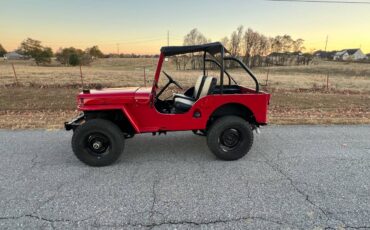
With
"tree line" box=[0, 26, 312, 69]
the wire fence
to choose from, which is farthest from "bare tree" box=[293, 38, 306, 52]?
the wire fence

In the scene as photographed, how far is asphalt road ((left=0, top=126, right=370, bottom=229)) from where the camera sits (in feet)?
8.66

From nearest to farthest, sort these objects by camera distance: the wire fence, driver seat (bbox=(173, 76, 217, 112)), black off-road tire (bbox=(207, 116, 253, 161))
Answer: black off-road tire (bbox=(207, 116, 253, 161)), driver seat (bbox=(173, 76, 217, 112)), the wire fence

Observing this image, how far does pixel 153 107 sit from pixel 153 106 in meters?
0.02

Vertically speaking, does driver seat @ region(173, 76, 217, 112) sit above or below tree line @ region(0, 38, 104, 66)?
below

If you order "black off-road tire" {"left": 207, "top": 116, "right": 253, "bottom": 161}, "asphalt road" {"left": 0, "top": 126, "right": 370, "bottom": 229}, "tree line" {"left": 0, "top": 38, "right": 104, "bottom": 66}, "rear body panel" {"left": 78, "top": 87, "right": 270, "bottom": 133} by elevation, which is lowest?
"asphalt road" {"left": 0, "top": 126, "right": 370, "bottom": 229}

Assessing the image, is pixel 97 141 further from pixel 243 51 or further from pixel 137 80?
pixel 243 51

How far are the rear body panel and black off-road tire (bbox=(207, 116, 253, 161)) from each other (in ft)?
0.70

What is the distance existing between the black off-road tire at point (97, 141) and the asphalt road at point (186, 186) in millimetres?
139

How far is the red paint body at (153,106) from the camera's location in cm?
380

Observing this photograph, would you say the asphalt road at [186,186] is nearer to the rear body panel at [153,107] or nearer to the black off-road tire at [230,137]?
the black off-road tire at [230,137]

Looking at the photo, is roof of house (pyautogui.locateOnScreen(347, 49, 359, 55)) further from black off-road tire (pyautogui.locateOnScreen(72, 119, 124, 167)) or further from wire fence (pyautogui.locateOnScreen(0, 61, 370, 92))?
black off-road tire (pyautogui.locateOnScreen(72, 119, 124, 167))

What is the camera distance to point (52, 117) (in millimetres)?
6715

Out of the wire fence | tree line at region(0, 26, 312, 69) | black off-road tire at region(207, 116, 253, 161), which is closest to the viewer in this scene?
black off-road tire at region(207, 116, 253, 161)

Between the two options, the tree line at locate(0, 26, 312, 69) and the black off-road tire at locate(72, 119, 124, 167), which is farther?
the tree line at locate(0, 26, 312, 69)
